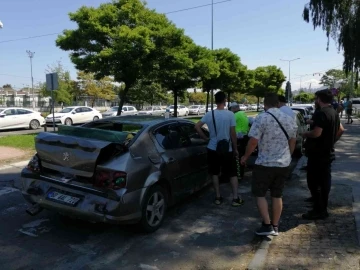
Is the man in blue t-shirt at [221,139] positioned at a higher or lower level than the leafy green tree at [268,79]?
lower

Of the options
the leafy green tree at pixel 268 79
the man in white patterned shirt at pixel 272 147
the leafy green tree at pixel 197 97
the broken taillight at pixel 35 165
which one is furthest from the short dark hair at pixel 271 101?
the leafy green tree at pixel 197 97

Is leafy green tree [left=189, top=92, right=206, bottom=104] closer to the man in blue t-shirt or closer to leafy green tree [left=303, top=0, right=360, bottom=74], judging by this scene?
leafy green tree [left=303, top=0, right=360, bottom=74]

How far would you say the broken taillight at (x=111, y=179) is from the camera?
155 inches

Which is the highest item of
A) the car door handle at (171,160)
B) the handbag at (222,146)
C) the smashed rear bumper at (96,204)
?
the handbag at (222,146)

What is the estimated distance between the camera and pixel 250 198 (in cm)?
598

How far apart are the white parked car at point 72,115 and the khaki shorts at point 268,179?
19851 millimetres

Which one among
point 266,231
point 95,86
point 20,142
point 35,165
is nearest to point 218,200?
point 266,231

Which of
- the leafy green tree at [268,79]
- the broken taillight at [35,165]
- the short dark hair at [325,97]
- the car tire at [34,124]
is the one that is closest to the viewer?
the broken taillight at [35,165]

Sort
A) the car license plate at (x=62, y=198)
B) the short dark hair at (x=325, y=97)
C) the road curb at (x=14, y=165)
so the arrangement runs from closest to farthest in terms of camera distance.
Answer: the car license plate at (x=62, y=198), the short dark hair at (x=325, y=97), the road curb at (x=14, y=165)

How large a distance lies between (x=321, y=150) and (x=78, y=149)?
3145 millimetres

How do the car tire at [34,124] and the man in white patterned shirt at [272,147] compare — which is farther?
the car tire at [34,124]

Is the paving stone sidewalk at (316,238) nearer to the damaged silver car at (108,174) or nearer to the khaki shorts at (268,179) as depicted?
the khaki shorts at (268,179)

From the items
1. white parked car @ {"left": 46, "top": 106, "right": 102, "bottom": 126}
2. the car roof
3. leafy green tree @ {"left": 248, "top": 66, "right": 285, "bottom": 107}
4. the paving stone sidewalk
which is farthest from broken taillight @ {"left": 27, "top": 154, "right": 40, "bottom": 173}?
leafy green tree @ {"left": 248, "top": 66, "right": 285, "bottom": 107}

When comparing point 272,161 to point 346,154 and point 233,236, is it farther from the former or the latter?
point 346,154
